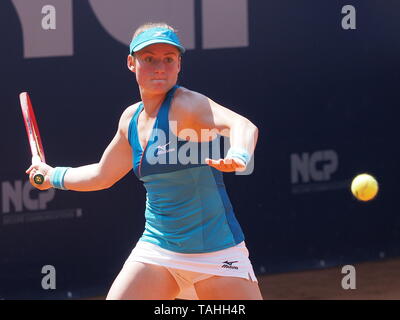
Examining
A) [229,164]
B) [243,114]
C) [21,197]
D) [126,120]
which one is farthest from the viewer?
[243,114]

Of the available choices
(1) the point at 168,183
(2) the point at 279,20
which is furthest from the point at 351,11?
(1) the point at 168,183

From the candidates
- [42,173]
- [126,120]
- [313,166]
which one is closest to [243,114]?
[313,166]

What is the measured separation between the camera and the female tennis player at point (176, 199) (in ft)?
13.1

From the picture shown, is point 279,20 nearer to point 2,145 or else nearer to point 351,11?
point 351,11

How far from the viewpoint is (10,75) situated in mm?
5973

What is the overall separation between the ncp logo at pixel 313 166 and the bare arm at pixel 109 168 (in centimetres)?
268

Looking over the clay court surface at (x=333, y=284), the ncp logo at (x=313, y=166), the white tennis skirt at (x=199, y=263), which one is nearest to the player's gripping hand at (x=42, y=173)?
the white tennis skirt at (x=199, y=263)

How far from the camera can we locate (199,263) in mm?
4051

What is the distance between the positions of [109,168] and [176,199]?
0.42 m

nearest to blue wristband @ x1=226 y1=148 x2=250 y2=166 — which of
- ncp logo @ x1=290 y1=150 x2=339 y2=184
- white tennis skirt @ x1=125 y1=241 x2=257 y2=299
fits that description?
white tennis skirt @ x1=125 y1=241 x2=257 y2=299

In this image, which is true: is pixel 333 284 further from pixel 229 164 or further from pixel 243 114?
pixel 229 164

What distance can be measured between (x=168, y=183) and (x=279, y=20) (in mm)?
2933

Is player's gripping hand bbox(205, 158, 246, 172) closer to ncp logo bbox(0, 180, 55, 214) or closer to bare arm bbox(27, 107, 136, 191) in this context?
bare arm bbox(27, 107, 136, 191)
